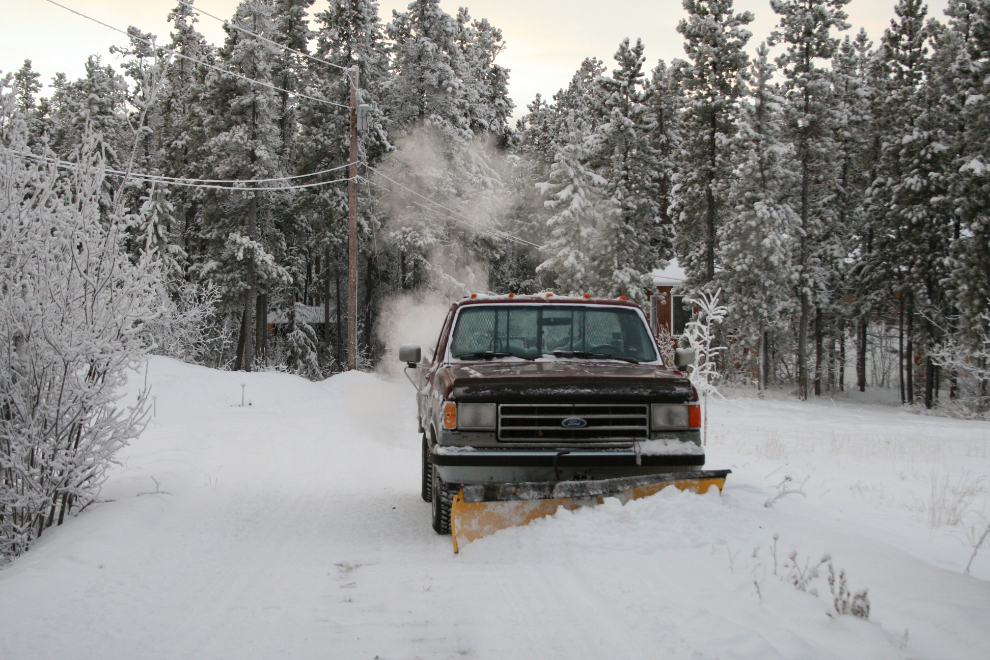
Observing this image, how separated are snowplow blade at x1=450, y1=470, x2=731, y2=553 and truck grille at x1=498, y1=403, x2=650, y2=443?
14.5 inches

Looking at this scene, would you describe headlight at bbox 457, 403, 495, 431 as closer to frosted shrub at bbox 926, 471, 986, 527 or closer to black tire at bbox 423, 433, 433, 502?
black tire at bbox 423, 433, 433, 502

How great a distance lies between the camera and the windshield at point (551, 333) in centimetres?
687

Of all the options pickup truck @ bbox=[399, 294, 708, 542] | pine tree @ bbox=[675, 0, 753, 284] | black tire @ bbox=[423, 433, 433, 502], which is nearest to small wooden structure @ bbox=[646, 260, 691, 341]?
pine tree @ bbox=[675, 0, 753, 284]

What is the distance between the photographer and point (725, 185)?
1382 inches

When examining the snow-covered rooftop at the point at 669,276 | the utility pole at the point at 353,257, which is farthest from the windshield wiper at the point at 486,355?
the snow-covered rooftop at the point at 669,276

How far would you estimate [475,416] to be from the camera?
5.60 m

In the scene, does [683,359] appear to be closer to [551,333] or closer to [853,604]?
[551,333]

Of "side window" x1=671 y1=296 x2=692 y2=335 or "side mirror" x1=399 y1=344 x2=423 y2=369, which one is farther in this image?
"side window" x1=671 y1=296 x2=692 y2=335

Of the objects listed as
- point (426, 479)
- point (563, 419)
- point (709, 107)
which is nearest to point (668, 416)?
point (563, 419)

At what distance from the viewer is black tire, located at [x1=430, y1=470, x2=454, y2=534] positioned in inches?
228

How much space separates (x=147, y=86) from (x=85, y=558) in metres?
3.93

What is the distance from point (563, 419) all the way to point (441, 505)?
1.22 m

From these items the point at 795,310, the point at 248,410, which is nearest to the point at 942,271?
the point at 795,310

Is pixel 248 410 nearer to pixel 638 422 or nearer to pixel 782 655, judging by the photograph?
Answer: pixel 638 422
